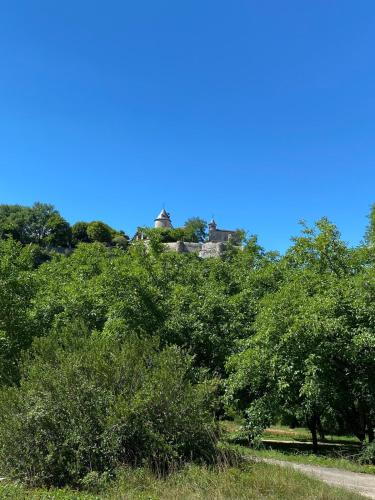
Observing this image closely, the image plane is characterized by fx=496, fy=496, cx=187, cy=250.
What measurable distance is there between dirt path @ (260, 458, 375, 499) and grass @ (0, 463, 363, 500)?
1.24m

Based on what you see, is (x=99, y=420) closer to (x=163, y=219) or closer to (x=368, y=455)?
(x=368, y=455)

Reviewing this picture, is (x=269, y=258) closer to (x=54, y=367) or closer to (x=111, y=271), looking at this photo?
(x=111, y=271)

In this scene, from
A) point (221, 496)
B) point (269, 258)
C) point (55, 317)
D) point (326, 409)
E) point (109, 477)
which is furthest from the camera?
point (269, 258)

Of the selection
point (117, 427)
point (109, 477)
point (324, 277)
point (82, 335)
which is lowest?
point (109, 477)

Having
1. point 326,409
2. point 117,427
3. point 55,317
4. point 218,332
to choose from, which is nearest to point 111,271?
point 55,317

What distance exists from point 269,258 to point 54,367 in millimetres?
15525

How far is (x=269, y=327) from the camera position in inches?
521

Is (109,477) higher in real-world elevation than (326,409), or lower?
lower

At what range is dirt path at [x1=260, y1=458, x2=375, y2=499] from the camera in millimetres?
9016

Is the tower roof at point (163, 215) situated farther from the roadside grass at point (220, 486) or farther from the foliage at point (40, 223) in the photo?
the roadside grass at point (220, 486)

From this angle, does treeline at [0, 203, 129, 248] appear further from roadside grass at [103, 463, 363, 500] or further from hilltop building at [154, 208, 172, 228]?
roadside grass at [103, 463, 363, 500]

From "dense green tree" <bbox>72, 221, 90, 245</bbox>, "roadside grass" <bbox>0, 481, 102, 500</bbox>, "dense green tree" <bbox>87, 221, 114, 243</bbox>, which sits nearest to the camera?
"roadside grass" <bbox>0, 481, 102, 500</bbox>

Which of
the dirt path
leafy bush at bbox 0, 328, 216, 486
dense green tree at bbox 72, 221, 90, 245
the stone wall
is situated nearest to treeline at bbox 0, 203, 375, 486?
leafy bush at bbox 0, 328, 216, 486

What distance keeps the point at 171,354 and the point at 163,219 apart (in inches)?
4885
